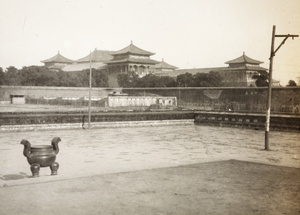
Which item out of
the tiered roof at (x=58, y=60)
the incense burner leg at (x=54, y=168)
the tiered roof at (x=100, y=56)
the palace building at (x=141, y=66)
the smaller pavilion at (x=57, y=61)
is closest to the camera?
the incense burner leg at (x=54, y=168)

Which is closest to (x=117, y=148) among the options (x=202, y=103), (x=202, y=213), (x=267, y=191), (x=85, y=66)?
(x=267, y=191)

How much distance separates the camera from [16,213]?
5.30 m

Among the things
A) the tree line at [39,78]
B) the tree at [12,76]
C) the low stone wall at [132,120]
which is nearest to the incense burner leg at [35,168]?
the low stone wall at [132,120]

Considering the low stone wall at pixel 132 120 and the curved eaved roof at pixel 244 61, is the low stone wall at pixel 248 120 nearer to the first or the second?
the low stone wall at pixel 132 120

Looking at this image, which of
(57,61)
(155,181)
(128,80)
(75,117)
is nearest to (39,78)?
(128,80)

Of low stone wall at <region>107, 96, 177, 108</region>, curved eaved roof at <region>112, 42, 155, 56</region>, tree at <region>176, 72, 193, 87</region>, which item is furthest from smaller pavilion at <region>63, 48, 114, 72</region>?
low stone wall at <region>107, 96, 177, 108</region>

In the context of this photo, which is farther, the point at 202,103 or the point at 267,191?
the point at 202,103

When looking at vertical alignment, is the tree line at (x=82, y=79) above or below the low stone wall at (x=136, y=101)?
above

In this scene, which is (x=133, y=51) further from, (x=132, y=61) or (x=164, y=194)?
(x=164, y=194)

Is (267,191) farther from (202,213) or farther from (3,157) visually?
(3,157)

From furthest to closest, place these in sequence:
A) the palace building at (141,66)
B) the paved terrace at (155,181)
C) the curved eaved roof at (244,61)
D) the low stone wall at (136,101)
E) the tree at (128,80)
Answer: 1. the curved eaved roof at (244,61)
2. the palace building at (141,66)
3. the tree at (128,80)
4. the low stone wall at (136,101)
5. the paved terrace at (155,181)

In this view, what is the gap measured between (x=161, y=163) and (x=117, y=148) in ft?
11.2

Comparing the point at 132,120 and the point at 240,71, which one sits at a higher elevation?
the point at 240,71

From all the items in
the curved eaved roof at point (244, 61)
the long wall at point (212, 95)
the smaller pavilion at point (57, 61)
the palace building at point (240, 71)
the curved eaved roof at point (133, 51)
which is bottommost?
the long wall at point (212, 95)
